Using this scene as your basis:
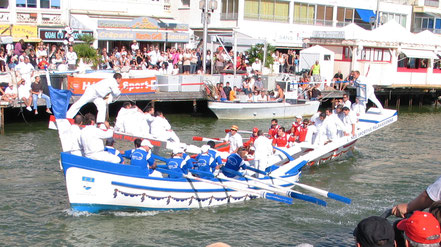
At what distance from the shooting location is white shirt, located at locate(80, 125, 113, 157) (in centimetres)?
1208

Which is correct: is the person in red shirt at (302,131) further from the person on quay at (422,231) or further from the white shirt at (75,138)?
the person on quay at (422,231)

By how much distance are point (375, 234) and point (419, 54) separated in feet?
111

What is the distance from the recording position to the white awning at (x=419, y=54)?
35.0 meters

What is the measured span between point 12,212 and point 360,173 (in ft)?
34.8

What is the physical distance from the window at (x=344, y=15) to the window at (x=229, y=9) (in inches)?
448

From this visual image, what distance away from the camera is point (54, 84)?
23.6 m

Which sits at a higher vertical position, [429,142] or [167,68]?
[167,68]

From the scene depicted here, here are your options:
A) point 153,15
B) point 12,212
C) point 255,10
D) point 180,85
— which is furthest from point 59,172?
point 255,10

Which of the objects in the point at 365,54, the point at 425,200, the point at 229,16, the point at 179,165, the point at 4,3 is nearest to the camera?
the point at 425,200

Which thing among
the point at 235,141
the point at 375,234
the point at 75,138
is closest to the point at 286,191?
the point at 235,141

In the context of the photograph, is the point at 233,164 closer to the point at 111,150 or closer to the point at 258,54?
the point at 111,150

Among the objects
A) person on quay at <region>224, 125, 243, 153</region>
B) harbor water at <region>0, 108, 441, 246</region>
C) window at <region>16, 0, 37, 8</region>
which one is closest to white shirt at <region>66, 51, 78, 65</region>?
harbor water at <region>0, 108, 441, 246</region>

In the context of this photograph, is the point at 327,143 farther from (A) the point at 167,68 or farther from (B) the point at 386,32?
(B) the point at 386,32

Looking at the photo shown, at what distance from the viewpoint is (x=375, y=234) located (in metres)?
4.46
